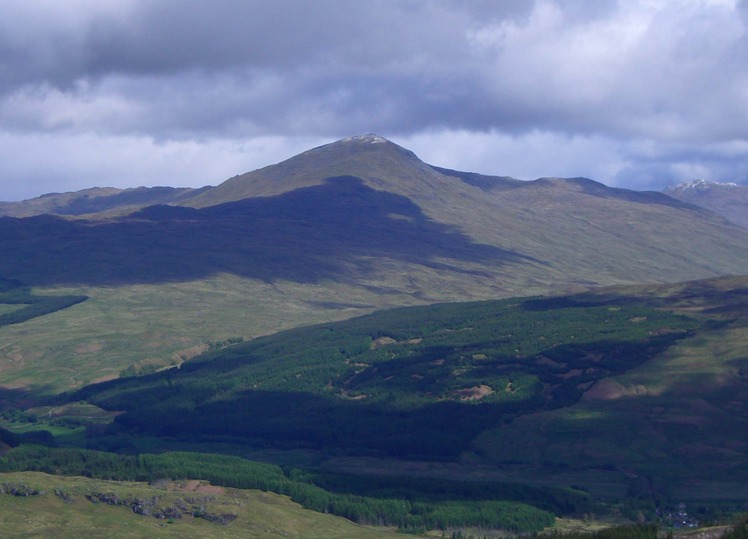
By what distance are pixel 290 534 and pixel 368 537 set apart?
12.6 m

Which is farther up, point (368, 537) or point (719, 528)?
point (719, 528)

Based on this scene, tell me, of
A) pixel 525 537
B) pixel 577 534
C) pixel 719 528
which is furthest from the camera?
pixel 525 537

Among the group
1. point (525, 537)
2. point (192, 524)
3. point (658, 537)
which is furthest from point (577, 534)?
point (192, 524)

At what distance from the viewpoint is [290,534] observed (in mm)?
199375

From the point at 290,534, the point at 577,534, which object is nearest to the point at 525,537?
the point at 577,534

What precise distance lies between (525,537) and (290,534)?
37.8 m

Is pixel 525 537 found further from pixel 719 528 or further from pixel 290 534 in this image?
pixel 719 528

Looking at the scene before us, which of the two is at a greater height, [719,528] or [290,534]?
[719,528]

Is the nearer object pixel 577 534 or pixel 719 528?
pixel 719 528

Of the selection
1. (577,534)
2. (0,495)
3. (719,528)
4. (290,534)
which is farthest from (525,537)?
(0,495)

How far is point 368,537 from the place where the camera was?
200 m

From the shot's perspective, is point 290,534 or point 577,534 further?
point 290,534

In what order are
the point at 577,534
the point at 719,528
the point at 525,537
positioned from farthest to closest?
the point at 525,537 < the point at 577,534 < the point at 719,528

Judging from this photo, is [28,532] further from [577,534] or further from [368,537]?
[577,534]
